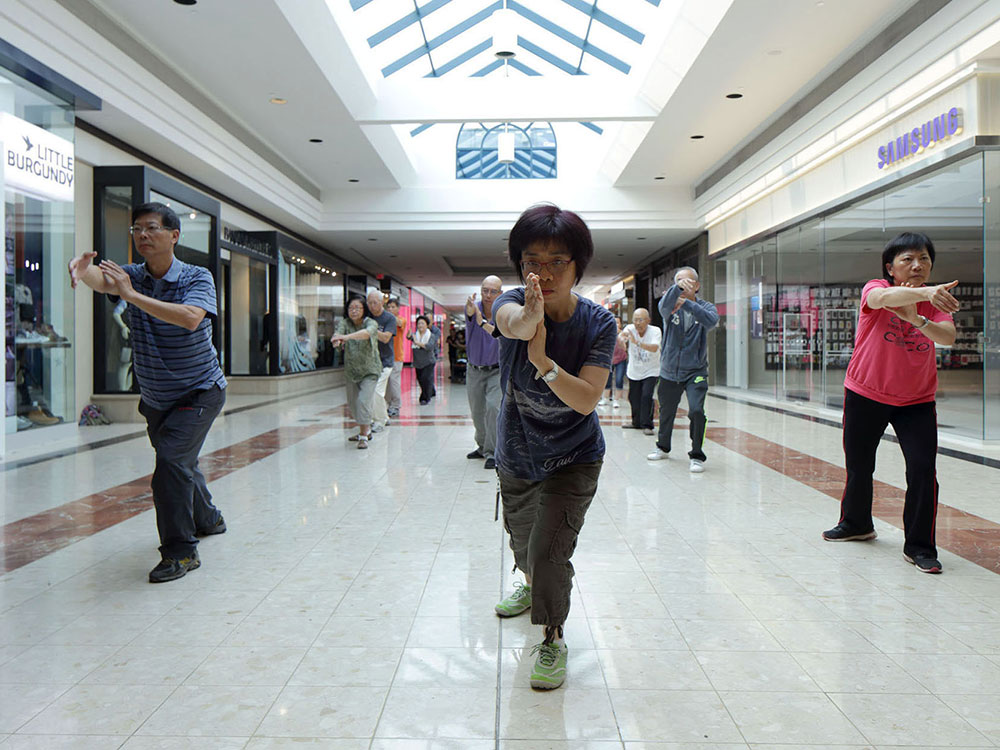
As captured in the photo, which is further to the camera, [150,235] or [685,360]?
[685,360]

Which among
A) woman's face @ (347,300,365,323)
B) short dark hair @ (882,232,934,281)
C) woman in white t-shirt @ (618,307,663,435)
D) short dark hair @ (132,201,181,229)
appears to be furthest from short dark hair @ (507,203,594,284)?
woman in white t-shirt @ (618,307,663,435)

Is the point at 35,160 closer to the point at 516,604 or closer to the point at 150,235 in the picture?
the point at 150,235

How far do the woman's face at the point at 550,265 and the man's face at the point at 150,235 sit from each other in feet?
6.68

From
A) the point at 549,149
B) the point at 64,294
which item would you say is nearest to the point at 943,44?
the point at 64,294

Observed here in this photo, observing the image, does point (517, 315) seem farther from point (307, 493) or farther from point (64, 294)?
point (64, 294)

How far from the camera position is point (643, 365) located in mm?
8969

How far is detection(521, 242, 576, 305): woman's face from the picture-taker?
2232 millimetres

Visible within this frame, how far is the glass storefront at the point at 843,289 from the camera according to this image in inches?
315

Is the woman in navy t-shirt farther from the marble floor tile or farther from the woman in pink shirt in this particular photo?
the woman in pink shirt

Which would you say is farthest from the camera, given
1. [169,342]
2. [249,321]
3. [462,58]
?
[249,321]

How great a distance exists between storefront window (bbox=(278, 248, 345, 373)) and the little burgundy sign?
7881 mm

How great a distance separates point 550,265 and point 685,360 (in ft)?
15.2

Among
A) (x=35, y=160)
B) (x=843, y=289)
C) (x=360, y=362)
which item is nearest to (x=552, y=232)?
(x=360, y=362)

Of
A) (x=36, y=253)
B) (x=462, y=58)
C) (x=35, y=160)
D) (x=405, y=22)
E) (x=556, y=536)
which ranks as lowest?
(x=556, y=536)
